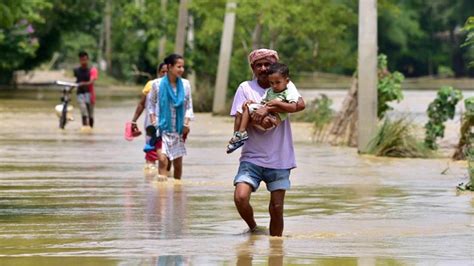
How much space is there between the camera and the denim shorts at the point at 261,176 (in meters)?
12.8

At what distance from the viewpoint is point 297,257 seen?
38.1 feet

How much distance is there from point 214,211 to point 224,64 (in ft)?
89.0

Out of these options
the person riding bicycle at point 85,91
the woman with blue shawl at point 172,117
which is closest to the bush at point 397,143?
the woman with blue shawl at point 172,117

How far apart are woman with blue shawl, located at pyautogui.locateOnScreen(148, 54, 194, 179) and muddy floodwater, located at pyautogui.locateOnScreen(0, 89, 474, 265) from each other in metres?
0.30

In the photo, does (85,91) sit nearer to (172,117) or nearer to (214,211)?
(172,117)

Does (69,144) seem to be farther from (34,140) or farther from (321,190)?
(321,190)

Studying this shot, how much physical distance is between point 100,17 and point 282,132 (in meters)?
56.2

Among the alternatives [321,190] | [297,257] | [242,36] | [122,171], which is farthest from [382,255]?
[242,36]

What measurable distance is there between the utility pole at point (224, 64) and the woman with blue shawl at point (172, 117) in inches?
871

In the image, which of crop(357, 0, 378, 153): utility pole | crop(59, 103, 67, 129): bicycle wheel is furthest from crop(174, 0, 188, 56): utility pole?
crop(357, 0, 378, 153): utility pole

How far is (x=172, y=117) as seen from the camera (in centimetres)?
1906

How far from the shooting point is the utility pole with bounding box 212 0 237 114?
41.6m

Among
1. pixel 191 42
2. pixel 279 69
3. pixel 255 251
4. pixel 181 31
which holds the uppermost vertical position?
pixel 279 69

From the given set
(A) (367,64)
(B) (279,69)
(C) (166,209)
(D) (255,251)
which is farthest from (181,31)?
(D) (255,251)
